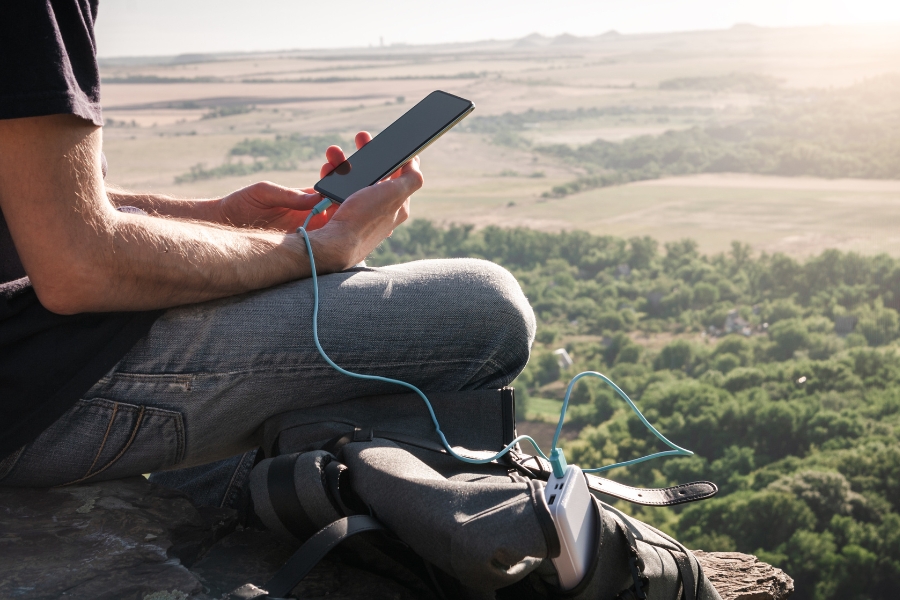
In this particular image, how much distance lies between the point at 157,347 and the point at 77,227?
23 cm

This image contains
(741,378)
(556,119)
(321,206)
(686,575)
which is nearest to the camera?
(686,575)

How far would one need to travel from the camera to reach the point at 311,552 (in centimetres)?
90

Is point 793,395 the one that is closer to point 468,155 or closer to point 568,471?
point 568,471

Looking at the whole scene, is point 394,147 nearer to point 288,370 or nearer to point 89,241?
point 288,370

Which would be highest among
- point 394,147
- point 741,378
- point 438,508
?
point 394,147

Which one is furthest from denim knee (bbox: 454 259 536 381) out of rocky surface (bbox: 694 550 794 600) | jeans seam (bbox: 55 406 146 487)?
rocky surface (bbox: 694 550 794 600)

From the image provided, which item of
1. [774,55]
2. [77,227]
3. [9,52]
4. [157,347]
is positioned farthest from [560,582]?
[774,55]

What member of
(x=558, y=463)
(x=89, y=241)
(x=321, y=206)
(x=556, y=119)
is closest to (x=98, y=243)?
(x=89, y=241)

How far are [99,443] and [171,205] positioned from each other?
23.0 inches

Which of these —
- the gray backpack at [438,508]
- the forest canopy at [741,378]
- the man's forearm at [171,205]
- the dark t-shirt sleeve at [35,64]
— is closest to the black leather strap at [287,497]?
the gray backpack at [438,508]

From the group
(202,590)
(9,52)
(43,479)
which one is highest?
(9,52)

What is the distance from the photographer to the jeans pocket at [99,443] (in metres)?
1.07

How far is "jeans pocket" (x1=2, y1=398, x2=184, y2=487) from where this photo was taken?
1067mm

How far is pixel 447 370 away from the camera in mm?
1197
